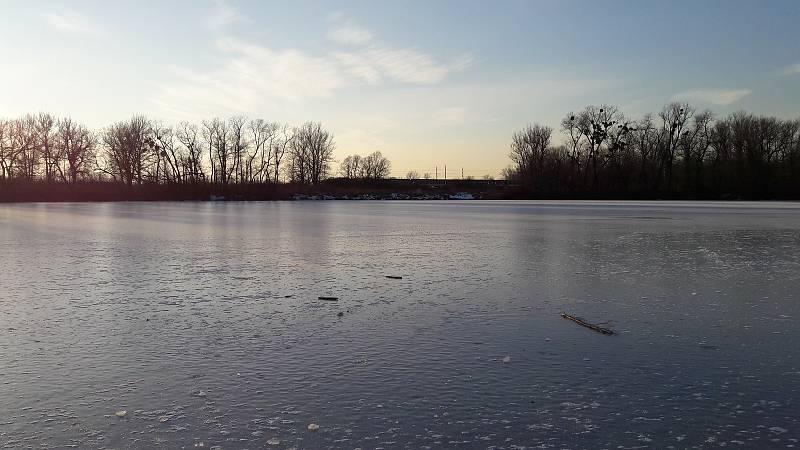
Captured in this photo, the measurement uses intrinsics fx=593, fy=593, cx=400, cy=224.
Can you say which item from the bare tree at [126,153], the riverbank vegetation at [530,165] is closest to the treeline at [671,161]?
A: the riverbank vegetation at [530,165]

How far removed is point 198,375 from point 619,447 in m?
2.51

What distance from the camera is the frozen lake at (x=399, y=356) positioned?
9.54 ft

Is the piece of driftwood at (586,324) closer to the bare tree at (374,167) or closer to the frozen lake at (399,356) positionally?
the frozen lake at (399,356)

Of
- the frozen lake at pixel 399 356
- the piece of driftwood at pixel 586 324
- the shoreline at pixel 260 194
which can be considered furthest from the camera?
the shoreline at pixel 260 194

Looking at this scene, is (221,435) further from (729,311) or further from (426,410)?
(729,311)

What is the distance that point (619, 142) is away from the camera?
71062 mm

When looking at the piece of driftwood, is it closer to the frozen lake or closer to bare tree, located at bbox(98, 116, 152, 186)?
the frozen lake

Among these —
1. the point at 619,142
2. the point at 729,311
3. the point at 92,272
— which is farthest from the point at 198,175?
the point at 729,311

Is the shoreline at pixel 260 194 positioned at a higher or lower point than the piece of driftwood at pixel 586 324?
higher

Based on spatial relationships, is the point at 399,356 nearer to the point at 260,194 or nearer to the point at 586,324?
the point at 586,324

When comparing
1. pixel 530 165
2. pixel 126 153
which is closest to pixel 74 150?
pixel 126 153

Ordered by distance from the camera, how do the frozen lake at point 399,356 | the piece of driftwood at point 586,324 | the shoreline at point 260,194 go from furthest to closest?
the shoreline at point 260,194 < the piece of driftwood at point 586,324 < the frozen lake at point 399,356

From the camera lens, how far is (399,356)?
4203mm

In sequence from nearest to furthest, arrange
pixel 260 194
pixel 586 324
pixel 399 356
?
1. pixel 399 356
2. pixel 586 324
3. pixel 260 194
